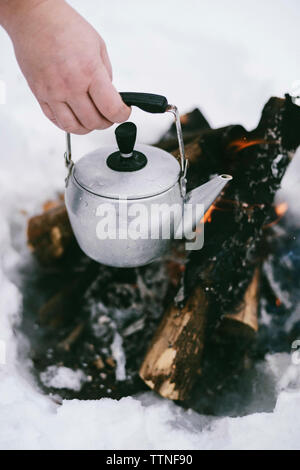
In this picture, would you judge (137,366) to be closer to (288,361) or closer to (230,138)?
(288,361)

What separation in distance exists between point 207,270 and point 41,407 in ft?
2.05

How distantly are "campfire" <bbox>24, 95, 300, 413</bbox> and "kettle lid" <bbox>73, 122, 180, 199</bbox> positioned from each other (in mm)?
336

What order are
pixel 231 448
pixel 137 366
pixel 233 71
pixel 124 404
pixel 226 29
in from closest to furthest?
pixel 231 448, pixel 124 404, pixel 137 366, pixel 233 71, pixel 226 29

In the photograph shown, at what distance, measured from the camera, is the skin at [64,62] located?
798 mm

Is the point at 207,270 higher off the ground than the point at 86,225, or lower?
lower

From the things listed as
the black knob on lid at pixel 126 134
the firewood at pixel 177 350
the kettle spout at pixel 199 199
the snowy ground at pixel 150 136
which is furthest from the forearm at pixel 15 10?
the firewood at pixel 177 350

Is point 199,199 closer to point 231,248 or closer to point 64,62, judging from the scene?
point 231,248

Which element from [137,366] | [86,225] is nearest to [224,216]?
[86,225]

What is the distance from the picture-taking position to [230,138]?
127 centimetres

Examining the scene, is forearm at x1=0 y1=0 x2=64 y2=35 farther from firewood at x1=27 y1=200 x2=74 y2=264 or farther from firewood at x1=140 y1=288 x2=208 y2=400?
firewood at x1=140 y1=288 x2=208 y2=400

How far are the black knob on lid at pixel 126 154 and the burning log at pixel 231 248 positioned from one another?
0.38 meters

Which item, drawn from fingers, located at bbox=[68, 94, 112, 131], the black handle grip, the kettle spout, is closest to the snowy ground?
the kettle spout

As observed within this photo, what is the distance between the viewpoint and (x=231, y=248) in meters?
1.15

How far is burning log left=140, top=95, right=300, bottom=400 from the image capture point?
1070mm
